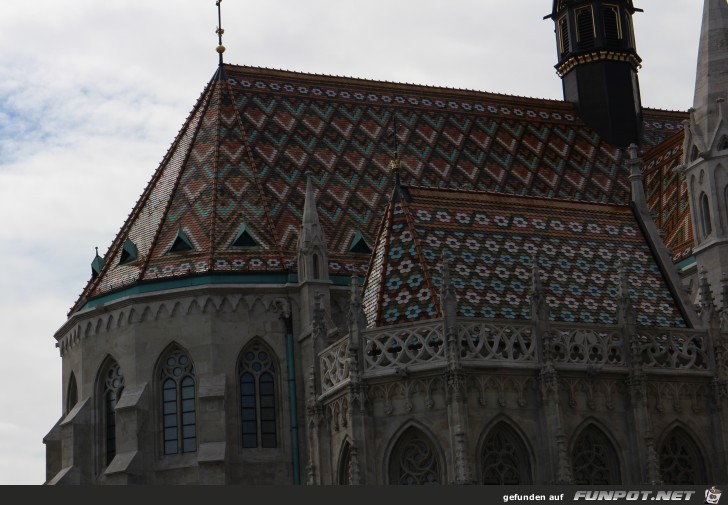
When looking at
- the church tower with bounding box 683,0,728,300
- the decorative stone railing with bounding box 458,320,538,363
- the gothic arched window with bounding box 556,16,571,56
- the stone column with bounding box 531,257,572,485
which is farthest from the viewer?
the gothic arched window with bounding box 556,16,571,56

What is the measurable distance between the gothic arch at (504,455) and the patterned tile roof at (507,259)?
233cm

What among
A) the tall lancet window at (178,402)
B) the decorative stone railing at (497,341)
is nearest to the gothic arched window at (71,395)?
the tall lancet window at (178,402)

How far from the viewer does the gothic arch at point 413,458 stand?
2916 cm

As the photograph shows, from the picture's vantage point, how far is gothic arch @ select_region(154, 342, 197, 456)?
118 feet

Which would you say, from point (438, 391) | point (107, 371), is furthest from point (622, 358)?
point (107, 371)

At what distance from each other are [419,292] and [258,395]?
7.05 m

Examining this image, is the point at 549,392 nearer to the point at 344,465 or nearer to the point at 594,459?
the point at 594,459

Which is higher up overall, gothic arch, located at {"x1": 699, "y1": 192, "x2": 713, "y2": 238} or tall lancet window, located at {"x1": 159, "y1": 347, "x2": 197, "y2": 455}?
gothic arch, located at {"x1": 699, "y1": 192, "x2": 713, "y2": 238}

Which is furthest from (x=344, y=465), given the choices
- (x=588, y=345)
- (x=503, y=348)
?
(x=588, y=345)

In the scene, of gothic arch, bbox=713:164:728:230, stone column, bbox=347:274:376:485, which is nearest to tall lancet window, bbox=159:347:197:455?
stone column, bbox=347:274:376:485

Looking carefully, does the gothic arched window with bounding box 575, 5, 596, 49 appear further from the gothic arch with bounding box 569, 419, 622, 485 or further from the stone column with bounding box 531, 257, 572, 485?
the gothic arch with bounding box 569, 419, 622, 485

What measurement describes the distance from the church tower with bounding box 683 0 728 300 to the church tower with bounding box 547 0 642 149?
8444 mm

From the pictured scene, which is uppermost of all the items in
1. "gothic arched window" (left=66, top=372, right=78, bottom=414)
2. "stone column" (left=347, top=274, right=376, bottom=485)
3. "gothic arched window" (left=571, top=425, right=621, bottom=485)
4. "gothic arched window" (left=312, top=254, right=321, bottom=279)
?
"gothic arched window" (left=312, top=254, right=321, bottom=279)

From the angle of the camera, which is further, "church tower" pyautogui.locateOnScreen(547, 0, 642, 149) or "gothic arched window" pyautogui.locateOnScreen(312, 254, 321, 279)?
"church tower" pyautogui.locateOnScreen(547, 0, 642, 149)
